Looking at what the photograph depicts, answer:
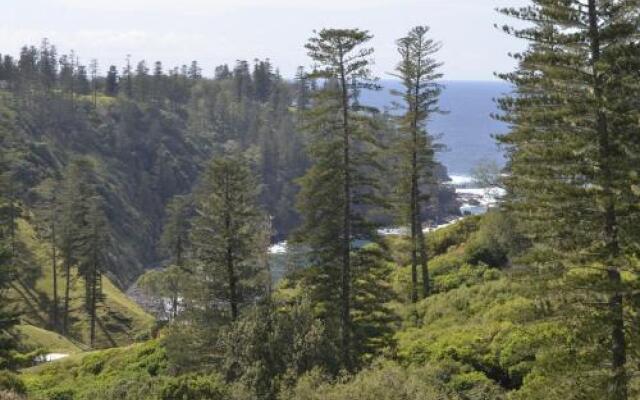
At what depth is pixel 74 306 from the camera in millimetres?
76188

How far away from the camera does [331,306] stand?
29.6 metres

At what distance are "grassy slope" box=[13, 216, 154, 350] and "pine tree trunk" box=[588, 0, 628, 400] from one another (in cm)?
5937

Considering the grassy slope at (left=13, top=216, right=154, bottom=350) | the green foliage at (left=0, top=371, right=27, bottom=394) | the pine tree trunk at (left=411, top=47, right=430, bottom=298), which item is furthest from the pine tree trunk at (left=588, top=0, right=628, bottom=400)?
the grassy slope at (left=13, top=216, right=154, bottom=350)

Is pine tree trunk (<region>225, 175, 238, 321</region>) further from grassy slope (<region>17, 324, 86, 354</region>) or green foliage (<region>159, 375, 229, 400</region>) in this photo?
grassy slope (<region>17, 324, 86, 354</region>)

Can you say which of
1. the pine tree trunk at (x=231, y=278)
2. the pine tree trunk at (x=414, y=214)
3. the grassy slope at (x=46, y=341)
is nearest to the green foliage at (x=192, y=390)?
the pine tree trunk at (x=231, y=278)

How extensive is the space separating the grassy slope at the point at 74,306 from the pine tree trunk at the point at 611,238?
59369mm

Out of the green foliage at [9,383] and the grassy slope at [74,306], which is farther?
the grassy slope at [74,306]

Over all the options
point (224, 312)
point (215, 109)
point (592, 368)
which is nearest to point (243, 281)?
point (224, 312)

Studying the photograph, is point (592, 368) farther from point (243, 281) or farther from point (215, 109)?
point (215, 109)

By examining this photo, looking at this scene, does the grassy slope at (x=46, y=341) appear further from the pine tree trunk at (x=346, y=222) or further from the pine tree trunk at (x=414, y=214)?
the pine tree trunk at (x=346, y=222)

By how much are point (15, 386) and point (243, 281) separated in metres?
11.2

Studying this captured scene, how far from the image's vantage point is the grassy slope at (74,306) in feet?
232

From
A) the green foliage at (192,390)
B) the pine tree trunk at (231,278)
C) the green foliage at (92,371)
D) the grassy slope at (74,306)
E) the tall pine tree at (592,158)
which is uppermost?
the tall pine tree at (592,158)

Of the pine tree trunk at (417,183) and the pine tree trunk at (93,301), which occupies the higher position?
the pine tree trunk at (417,183)
